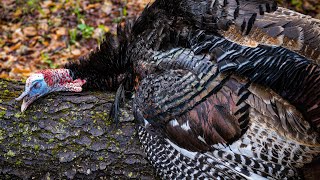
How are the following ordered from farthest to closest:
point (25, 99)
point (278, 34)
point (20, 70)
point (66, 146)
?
point (20, 70) < point (25, 99) < point (66, 146) < point (278, 34)

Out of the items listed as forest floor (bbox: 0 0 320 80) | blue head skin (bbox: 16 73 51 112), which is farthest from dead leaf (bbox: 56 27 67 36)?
blue head skin (bbox: 16 73 51 112)

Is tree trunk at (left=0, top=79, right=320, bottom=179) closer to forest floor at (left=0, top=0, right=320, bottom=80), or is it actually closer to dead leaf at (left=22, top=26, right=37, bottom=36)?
forest floor at (left=0, top=0, right=320, bottom=80)

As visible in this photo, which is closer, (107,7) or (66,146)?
(66,146)

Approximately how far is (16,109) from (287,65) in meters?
2.10

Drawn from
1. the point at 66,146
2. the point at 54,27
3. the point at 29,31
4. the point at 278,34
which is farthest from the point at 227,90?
the point at 29,31

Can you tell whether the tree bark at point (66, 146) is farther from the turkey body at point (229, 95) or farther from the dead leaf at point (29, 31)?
the dead leaf at point (29, 31)

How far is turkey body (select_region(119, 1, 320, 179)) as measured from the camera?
2809 mm

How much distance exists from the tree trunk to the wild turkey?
0.12 metres

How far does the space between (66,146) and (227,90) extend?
1311mm

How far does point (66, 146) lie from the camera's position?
3246 millimetres

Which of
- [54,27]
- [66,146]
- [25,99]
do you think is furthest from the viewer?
[54,27]

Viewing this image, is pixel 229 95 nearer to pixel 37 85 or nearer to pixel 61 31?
pixel 37 85

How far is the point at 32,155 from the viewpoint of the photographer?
127 inches

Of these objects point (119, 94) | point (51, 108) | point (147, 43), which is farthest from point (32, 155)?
point (147, 43)
